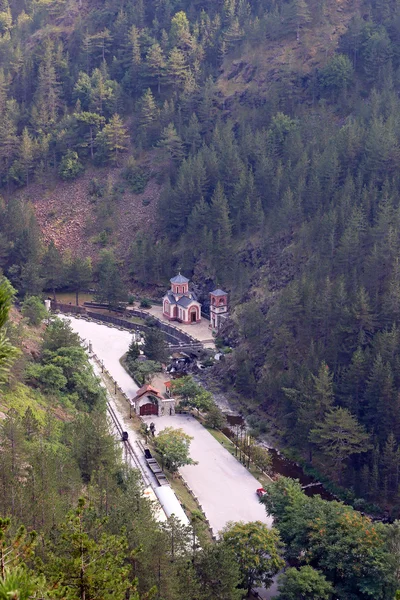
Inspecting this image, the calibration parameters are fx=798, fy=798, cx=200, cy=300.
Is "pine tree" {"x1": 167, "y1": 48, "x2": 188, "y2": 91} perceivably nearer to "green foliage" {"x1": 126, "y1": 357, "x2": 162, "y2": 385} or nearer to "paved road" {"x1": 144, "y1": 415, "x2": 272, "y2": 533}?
"green foliage" {"x1": 126, "y1": 357, "x2": 162, "y2": 385}

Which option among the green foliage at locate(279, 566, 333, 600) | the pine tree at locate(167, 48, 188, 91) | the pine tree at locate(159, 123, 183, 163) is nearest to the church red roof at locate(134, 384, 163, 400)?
the green foliage at locate(279, 566, 333, 600)

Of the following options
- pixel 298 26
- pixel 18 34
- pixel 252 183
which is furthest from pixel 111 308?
pixel 18 34

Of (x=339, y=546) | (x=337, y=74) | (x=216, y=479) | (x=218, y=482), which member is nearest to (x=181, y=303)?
(x=216, y=479)

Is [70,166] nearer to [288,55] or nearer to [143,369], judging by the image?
[288,55]

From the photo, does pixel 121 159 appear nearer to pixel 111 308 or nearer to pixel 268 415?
pixel 111 308

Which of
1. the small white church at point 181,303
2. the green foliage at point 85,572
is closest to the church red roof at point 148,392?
the small white church at point 181,303

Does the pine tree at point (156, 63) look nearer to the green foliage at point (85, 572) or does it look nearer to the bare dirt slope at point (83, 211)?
the bare dirt slope at point (83, 211)
